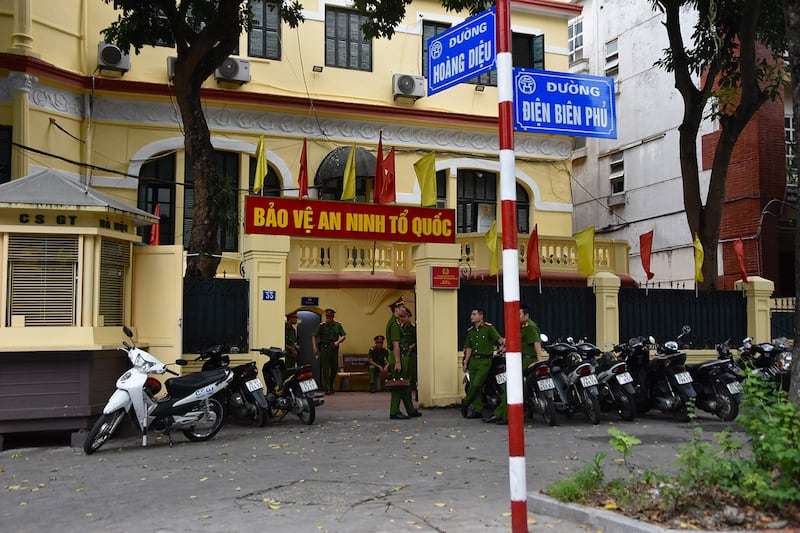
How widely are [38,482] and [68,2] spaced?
1282 centimetres

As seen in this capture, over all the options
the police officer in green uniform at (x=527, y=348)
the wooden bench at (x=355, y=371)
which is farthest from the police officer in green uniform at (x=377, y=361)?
the police officer in green uniform at (x=527, y=348)

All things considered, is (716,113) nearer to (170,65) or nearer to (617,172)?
(617,172)

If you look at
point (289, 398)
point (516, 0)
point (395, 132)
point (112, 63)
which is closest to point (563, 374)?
point (289, 398)

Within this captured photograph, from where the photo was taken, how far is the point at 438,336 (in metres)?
14.0

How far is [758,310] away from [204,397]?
36.6 feet

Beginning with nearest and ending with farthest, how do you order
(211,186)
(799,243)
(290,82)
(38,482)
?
(799,243)
(38,482)
(211,186)
(290,82)

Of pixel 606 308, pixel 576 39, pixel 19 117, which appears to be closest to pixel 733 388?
pixel 606 308

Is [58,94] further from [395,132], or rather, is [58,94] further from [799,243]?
[799,243]

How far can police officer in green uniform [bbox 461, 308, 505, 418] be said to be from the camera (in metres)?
12.2

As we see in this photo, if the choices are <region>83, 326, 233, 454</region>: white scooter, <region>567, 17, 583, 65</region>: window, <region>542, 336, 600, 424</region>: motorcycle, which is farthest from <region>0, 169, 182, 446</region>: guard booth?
<region>567, 17, 583, 65</region>: window

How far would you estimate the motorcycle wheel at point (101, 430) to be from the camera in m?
9.77

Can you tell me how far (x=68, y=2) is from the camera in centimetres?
1781

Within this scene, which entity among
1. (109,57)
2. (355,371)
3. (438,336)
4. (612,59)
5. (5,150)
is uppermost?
(612,59)

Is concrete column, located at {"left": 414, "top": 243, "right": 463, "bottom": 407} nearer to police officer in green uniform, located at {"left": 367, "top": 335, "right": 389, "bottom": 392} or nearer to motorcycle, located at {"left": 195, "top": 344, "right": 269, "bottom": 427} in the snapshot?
motorcycle, located at {"left": 195, "top": 344, "right": 269, "bottom": 427}
